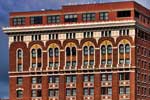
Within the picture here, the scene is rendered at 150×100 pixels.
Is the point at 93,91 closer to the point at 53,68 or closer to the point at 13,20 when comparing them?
the point at 53,68

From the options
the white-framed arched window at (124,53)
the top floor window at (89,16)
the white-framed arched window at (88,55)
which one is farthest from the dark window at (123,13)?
the white-framed arched window at (88,55)

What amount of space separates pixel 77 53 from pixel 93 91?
9578mm

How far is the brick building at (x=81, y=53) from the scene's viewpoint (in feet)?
593

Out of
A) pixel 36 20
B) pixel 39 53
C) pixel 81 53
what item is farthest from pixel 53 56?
pixel 36 20

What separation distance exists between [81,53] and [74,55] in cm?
177

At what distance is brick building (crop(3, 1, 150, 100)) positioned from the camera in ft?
593

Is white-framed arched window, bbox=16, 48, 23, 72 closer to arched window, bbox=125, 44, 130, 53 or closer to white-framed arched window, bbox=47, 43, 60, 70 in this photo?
white-framed arched window, bbox=47, 43, 60, 70

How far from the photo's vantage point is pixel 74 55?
18525cm

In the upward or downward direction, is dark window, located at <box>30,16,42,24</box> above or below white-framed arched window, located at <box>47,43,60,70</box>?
above

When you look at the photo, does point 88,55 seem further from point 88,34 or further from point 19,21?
point 19,21

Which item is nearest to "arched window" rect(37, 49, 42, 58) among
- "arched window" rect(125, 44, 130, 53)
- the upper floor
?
the upper floor

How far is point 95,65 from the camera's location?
183 meters

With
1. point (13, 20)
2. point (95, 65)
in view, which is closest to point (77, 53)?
point (95, 65)

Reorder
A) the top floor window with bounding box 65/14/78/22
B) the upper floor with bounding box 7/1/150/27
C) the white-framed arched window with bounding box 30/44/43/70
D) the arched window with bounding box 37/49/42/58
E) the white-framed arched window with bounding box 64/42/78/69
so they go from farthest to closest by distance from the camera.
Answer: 1. the arched window with bounding box 37/49/42/58
2. the white-framed arched window with bounding box 30/44/43/70
3. the top floor window with bounding box 65/14/78/22
4. the white-framed arched window with bounding box 64/42/78/69
5. the upper floor with bounding box 7/1/150/27
